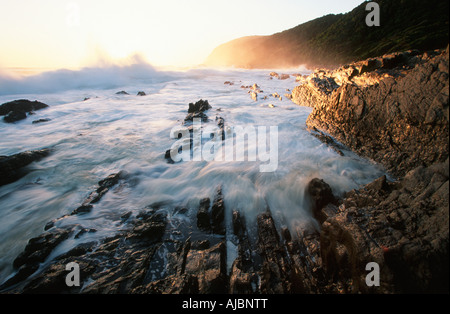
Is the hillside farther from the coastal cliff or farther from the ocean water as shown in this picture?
the ocean water

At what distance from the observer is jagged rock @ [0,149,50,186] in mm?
5918

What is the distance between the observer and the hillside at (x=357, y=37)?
1945 cm

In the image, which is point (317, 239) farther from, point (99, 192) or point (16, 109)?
point (16, 109)

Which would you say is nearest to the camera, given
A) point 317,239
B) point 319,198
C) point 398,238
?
point 398,238

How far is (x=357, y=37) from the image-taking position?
35.6m

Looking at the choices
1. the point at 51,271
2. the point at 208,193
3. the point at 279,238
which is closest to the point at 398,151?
the point at 279,238

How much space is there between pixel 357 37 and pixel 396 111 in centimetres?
4315

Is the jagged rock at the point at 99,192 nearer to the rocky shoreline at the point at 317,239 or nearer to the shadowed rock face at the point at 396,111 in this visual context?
the rocky shoreline at the point at 317,239

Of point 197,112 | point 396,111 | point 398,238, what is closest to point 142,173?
point 398,238

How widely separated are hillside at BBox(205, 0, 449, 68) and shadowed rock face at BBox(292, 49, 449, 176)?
30.7 ft

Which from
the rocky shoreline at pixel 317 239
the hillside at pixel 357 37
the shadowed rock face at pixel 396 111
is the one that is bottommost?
the rocky shoreline at pixel 317 239

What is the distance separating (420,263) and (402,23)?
4125cm

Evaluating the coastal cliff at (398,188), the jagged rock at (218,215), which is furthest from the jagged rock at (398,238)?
the jagged rock at (218,215)

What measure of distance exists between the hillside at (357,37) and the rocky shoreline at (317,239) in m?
11.4
